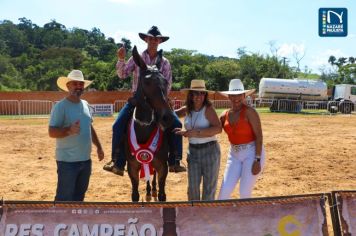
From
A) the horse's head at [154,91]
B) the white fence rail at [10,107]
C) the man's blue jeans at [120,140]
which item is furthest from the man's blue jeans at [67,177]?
the white fence rail at [10,107]

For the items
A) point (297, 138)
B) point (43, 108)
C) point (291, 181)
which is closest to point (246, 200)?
point (291, 181)

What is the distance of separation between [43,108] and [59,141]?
30.3m

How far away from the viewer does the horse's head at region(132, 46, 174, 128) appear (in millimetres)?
4672

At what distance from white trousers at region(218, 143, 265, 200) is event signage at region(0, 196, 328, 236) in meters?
1.40

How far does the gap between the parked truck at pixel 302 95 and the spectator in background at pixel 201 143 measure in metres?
32.5

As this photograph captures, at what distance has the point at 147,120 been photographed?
5125 mm

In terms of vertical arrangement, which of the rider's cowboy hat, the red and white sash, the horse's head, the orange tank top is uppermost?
the rider's cowboy hat

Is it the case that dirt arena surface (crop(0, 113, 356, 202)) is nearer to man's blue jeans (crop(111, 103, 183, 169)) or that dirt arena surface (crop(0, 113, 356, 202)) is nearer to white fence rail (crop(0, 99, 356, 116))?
man's blue jeans (crop(111, 103, 183, 169))

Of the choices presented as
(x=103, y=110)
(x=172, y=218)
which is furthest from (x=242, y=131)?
(x=103, y=110)

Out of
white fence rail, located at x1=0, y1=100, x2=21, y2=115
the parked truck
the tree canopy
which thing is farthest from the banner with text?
the tree canopy

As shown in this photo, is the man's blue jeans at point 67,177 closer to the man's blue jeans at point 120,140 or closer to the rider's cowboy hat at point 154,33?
the man's blue jeans at point 120,140

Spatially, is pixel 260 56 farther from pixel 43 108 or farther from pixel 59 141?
pixel 59 141

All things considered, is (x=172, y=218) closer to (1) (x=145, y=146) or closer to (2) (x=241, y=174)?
(2) (x=241, y=174)

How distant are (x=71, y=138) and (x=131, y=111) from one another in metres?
0.94
